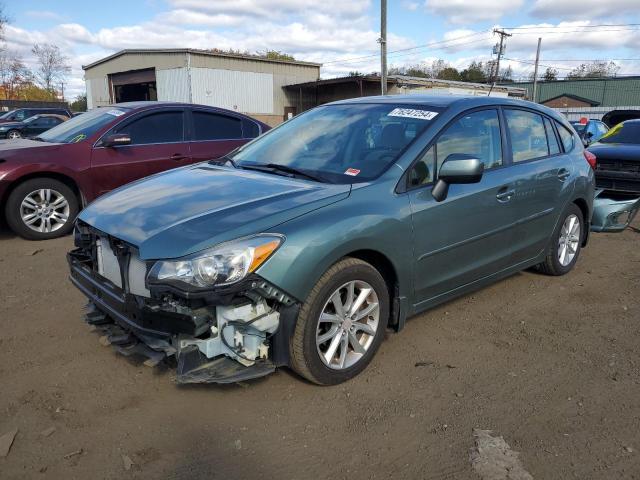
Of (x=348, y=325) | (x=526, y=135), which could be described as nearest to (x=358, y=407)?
(x=348, y=325)

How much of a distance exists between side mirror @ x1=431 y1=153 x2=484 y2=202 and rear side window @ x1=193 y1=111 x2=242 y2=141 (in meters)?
4.65

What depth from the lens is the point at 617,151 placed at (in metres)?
7.59

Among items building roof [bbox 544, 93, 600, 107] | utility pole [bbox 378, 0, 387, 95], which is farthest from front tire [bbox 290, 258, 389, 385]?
building roof [bbox 544, 93, 600, 107]

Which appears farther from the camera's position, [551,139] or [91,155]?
[91,155]

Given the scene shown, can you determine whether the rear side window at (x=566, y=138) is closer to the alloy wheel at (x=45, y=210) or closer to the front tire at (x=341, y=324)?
the front tire at (x=341, y=324)

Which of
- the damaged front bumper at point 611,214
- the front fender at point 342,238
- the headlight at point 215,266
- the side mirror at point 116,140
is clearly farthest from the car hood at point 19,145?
the damaged front bumper at point 611,214

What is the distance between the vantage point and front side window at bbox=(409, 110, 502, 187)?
3502mm

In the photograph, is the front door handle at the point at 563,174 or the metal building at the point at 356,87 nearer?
the front door handle at the point at 563,174

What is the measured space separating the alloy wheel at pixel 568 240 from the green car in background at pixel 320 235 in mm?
568

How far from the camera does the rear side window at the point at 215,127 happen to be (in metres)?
7.34

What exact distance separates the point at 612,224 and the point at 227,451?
582 cm

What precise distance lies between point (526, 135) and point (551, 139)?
49 centimetres

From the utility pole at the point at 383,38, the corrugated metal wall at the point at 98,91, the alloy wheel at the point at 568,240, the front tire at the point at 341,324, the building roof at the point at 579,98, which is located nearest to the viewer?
the front tire at the point at 341,324

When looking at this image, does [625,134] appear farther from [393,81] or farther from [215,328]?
[393,81]
